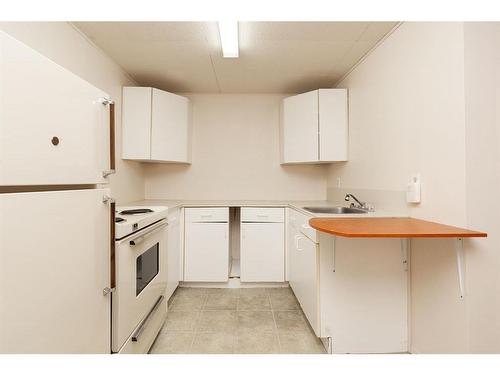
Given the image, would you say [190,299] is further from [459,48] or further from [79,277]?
[459,48]

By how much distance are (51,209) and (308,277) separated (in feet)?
5.12

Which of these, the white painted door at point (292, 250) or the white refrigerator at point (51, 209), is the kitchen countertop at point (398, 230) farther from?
the white refrigerator at point (51, 209)

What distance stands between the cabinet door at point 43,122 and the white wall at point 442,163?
172 centimetres

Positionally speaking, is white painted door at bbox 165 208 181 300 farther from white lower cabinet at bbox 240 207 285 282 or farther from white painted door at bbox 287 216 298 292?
white painted door at bbox 287 216 298 292

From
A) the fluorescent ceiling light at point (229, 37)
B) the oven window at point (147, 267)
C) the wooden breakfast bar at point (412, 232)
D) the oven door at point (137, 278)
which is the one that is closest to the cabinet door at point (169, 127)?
the fluorescent ceiling light at point (229, 37)

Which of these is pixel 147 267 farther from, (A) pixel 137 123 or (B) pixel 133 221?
(A) pixel 137 123

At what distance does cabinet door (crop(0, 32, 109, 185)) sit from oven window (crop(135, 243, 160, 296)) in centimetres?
62

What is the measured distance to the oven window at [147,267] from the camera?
136cm

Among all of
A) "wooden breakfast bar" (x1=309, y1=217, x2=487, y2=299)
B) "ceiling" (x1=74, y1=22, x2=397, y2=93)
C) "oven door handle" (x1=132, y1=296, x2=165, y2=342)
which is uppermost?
"ceiling" (x1=74, y1=22, x2=397, y2=93)

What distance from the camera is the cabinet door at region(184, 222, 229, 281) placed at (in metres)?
2.49

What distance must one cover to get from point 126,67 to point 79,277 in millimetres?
2205

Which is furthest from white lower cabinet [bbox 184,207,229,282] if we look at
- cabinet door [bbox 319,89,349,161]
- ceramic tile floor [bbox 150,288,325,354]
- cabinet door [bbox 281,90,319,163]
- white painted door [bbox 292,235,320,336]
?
cabinet door [bbox 319,89,349,161]

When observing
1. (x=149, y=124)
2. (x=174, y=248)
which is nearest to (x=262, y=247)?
(x=174, y=248)

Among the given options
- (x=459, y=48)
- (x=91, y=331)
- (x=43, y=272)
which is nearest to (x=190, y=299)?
(x=91, y=331)
